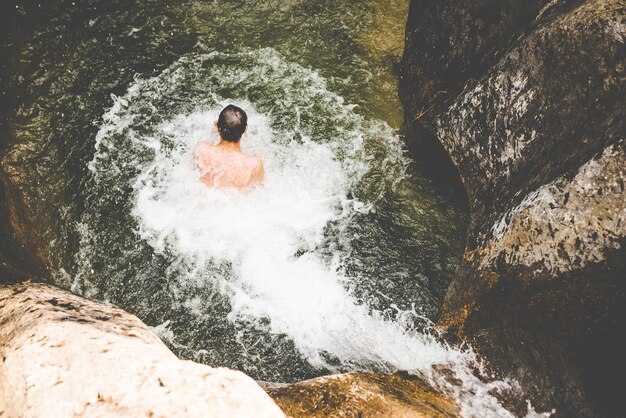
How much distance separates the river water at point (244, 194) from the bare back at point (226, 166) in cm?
17

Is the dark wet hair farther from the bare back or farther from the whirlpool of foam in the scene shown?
the whirlpool of foam

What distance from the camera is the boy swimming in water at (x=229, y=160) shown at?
4.55m

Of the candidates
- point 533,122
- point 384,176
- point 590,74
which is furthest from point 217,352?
point 590,74

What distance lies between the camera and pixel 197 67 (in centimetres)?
599

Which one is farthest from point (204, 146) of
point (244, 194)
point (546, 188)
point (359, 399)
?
point (546, 188)

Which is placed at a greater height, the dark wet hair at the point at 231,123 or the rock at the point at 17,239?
the dark wet hair at the point at 231,123

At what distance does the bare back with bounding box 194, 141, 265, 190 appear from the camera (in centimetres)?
468

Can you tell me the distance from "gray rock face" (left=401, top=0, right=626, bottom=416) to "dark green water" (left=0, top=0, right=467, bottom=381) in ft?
2.91

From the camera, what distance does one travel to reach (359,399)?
8.68 ft

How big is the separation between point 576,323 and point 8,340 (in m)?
3.91

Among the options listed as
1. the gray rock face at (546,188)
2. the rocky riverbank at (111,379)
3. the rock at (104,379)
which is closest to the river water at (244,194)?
the gray rock face at (546,188)

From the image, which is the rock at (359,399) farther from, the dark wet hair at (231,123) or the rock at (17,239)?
the dark wet hair at (231,123)

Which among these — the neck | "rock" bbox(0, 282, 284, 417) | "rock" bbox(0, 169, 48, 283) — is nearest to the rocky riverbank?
"rock" bbox(0, 282, 284, 417)

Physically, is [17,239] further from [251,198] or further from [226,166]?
[251,198]
